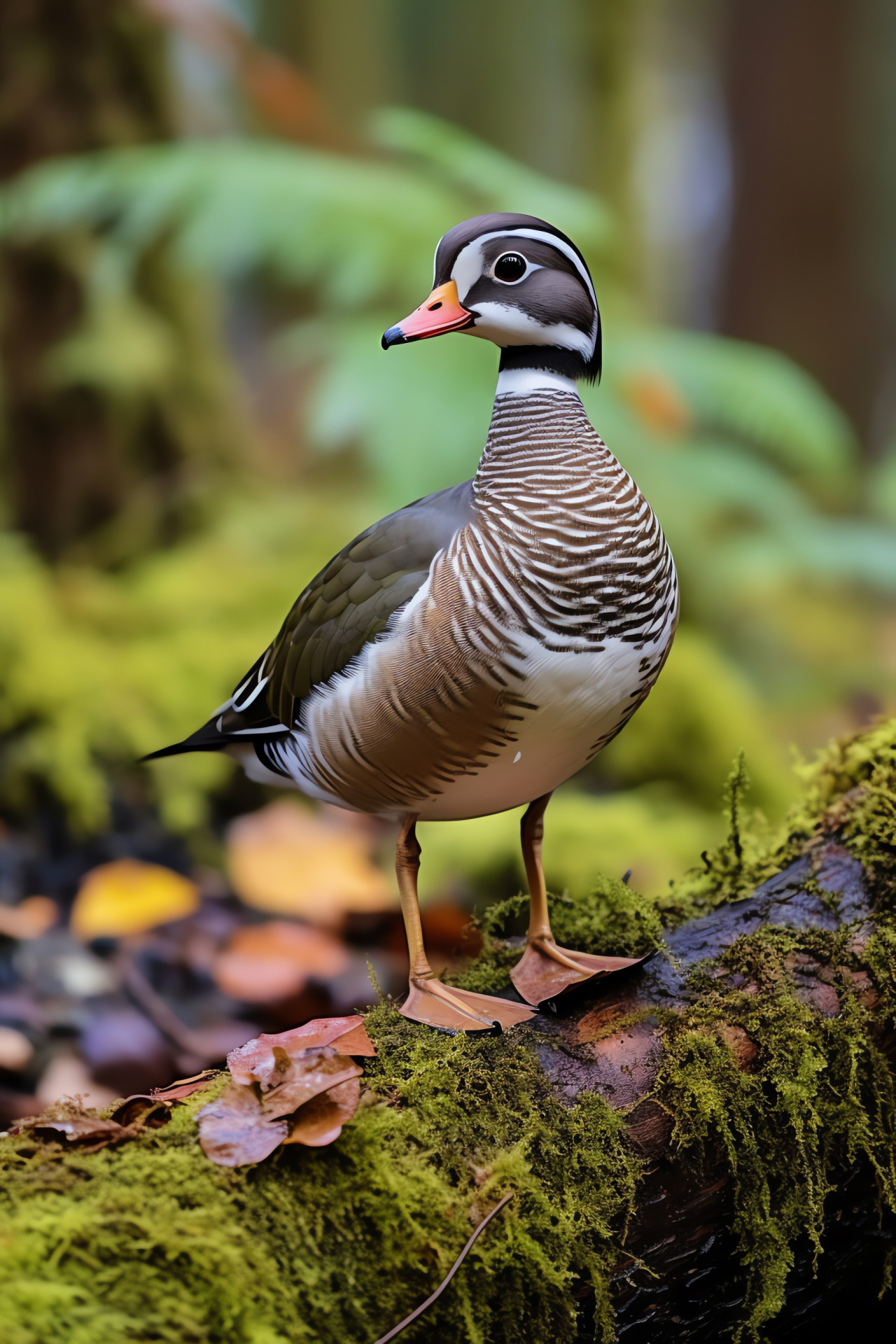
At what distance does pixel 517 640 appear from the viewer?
154cm

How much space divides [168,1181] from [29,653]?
292cm

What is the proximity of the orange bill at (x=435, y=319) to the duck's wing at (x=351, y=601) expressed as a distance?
254 mm

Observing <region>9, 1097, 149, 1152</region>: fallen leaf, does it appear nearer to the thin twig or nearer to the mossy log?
the mossy log

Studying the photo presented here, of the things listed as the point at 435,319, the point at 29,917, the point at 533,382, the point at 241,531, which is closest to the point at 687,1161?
the point at 533,382

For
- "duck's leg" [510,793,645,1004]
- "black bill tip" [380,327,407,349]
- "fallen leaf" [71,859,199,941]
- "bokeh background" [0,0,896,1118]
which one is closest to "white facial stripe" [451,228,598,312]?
"black bill tip" [380,327,407,349]

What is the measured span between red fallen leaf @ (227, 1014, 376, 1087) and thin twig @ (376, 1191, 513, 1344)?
277mm

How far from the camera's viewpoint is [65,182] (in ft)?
13.2

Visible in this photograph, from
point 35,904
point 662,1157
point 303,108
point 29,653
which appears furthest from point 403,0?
point 662,1157

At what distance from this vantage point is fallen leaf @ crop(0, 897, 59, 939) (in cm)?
305

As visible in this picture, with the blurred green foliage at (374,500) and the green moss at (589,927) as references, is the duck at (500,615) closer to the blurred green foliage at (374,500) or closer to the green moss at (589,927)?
the green moss at (589,927)

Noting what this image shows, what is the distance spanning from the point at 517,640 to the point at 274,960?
74.1 inches

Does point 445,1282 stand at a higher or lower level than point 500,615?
lower

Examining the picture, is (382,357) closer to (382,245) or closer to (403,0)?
(382,245)

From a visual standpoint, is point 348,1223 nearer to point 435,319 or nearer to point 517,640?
point 517,640
